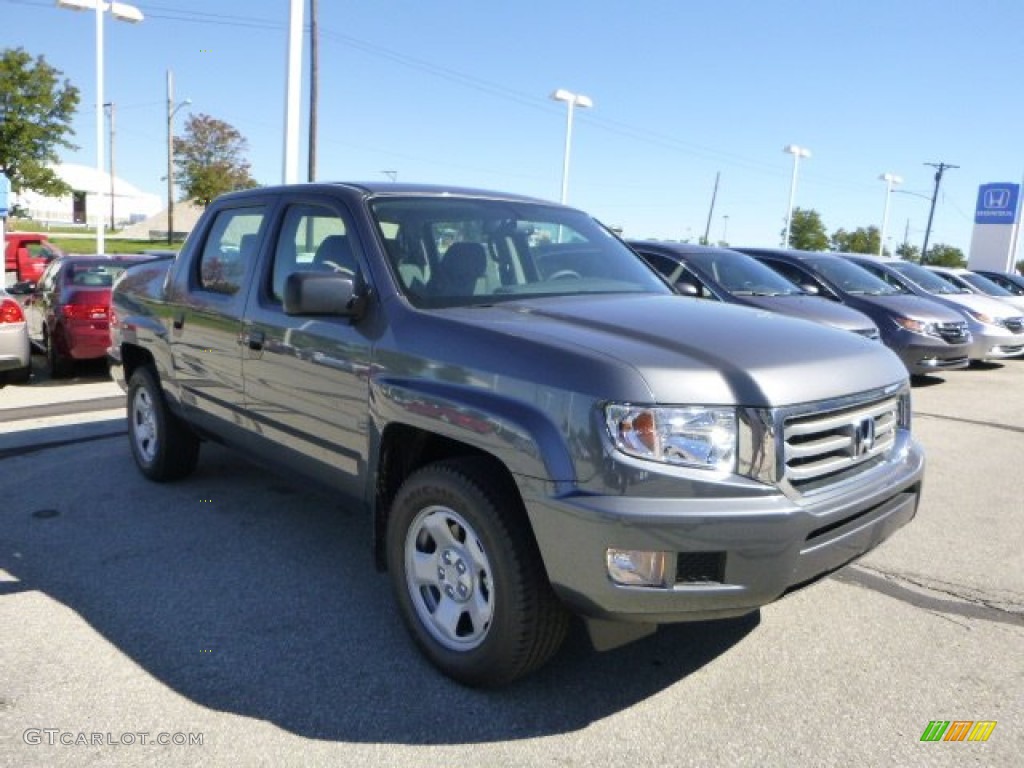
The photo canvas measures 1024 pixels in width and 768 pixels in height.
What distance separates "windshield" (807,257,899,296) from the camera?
36.8 feet

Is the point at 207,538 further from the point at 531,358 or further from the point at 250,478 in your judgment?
the point at 531,358

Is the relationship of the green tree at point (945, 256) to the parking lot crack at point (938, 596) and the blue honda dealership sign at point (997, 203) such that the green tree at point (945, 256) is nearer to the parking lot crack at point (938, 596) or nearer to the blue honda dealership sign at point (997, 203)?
the blue honda dealership sign at point (997, 203)

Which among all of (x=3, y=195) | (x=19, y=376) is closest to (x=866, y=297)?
(x=19, y=376)

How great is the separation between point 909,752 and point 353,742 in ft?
5.96

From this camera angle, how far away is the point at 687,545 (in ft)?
8.41

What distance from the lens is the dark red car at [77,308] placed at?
30.4 feet

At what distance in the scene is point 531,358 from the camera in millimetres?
2809

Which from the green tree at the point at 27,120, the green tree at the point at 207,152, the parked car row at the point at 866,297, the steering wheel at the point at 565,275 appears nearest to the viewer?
the steering wheel at the point at 565,275

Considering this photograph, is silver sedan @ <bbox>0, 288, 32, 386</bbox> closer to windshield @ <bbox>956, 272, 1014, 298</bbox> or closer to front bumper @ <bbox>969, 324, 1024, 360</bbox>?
front bumper @ <bbox>969, 324, 1024, 360</bbox>

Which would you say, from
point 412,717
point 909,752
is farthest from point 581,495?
point 909,752

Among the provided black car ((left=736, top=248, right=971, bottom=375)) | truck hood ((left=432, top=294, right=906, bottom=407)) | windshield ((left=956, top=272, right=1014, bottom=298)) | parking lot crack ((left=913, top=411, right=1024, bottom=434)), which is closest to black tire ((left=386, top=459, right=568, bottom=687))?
truck hood ((left=432, top=294, right=906, bottom=407))

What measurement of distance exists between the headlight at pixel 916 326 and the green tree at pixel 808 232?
60179 mm

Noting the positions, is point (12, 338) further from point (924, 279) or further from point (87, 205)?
point (87, 205)

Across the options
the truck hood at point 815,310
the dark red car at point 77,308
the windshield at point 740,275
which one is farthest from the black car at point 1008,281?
the dark red car at point 77,308
